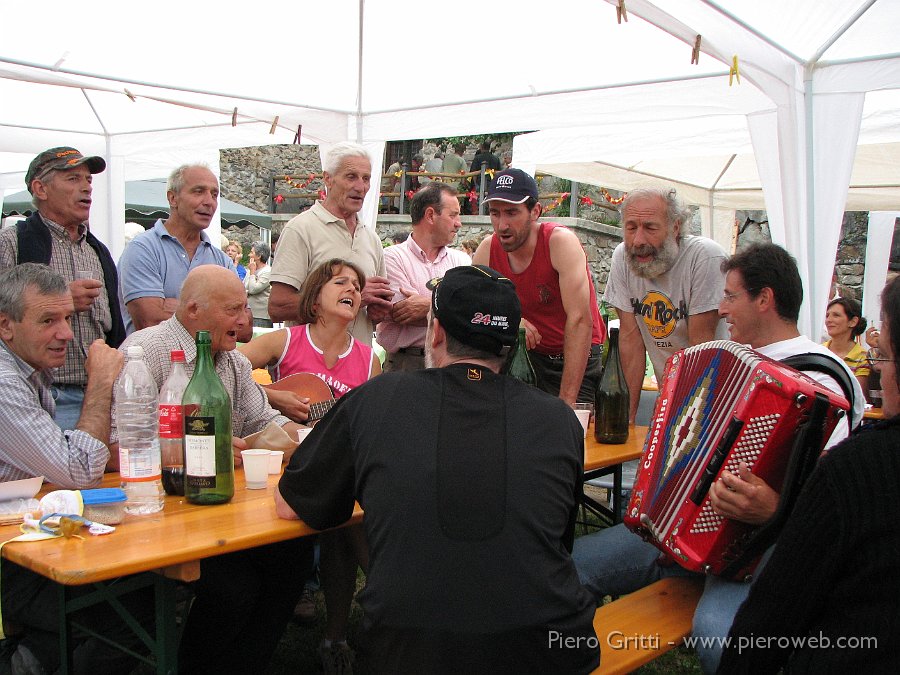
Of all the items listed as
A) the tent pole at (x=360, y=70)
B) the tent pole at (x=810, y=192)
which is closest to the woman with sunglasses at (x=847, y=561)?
the tent pole at (x=810, y=192)

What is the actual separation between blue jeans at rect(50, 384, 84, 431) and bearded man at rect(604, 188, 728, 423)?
2.33m

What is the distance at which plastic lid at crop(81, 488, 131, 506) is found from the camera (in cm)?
187

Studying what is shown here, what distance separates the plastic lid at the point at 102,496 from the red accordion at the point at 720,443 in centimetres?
139

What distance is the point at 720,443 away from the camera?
6.45 ft

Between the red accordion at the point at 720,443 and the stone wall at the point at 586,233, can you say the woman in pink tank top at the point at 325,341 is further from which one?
the stone wall at the point at 586,233

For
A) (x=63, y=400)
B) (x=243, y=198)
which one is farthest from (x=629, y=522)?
(x=243, y=198)

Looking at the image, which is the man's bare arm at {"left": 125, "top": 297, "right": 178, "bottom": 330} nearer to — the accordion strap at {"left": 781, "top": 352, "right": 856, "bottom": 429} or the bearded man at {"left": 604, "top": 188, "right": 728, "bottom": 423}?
the bearded man at {"left": 604, "top": 188, "right": 728, "bottom": 423}

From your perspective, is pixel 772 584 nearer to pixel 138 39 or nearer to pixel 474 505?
pixel 474 505

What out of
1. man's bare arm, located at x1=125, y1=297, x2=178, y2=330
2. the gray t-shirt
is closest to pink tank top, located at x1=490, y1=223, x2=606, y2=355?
the gray t-shirt

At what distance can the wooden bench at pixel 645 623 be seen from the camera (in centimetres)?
209

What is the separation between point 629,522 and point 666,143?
5139 millimetres

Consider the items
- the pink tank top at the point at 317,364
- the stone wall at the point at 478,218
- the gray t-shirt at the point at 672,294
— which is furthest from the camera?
the stone wall at the point at 478,218

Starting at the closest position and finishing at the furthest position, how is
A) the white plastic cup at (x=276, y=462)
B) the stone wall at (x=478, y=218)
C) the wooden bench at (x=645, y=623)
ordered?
the wooden bench at (x=645, y=623) → the white plastic cup at (x=276, y=462) → the stone wall at (x=478, y=218)

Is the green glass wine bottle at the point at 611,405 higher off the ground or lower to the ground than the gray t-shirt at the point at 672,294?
lower
